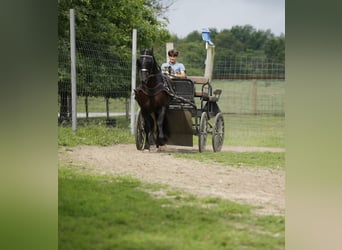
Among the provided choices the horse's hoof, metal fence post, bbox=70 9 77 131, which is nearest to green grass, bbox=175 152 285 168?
the horse's hoof

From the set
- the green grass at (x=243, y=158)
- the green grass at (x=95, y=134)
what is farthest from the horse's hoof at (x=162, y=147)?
the green grass at (x=95, y=134)

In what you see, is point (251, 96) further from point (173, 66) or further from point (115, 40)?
point (115, 40)

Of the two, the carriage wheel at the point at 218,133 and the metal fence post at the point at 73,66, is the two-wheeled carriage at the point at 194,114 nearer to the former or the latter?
the carriage wheel at the point at 218,133

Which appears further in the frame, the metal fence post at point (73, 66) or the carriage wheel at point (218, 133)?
the metal fence post at point (73, 66)

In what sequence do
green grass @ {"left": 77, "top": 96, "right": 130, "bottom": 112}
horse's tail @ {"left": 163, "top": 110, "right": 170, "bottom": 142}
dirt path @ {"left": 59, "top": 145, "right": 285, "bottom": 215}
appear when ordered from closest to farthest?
dirt path @ {"left": 59, "top": 145, "right": 285, "bottom": 215} < horse's tail @ {"left": 163, "top": 110, "right": 170, "bottom": 142} < green grass @ {"left": 77, "top": 96, "right": 130, "bottom": 112}

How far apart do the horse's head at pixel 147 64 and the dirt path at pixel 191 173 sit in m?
0.63

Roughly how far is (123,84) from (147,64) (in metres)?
0.36

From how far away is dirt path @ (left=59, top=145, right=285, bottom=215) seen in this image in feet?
16.1

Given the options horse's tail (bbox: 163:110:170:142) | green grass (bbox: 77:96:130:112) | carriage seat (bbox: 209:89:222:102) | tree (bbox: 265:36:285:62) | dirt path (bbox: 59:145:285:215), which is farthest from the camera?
green grass (bbox: 77:96:130:112)

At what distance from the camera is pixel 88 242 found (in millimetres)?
5176

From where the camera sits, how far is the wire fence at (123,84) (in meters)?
4.95

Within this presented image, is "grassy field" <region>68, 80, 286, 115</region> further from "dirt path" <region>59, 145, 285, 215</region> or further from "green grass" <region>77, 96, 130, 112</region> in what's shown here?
"green grass" <region>77, 96, 130, 112</region>
